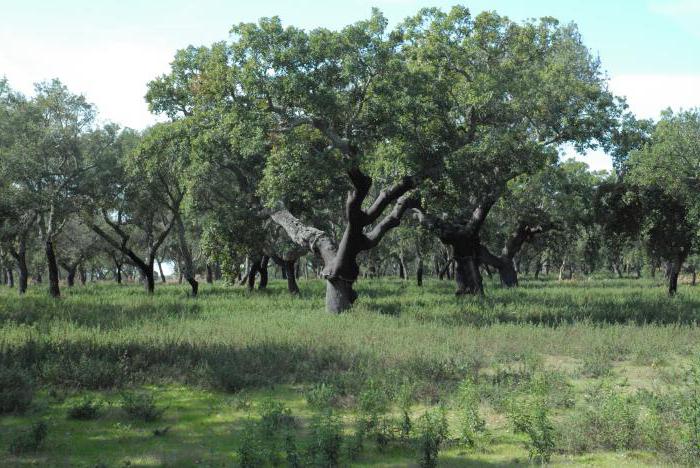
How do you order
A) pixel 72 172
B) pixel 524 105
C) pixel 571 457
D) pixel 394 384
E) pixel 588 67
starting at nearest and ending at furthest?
pixel 571 457 → pixel 394 384 → pixel 524 105 → pixel 72 172 → pixel 588 67

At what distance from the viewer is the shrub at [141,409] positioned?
7871 mm

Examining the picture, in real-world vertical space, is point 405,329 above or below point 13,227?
below

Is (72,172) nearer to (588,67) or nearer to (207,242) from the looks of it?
(207,242)

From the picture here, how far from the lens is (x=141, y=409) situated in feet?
25.9

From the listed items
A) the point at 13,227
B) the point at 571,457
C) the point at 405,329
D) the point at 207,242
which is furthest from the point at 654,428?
the point at 13,227

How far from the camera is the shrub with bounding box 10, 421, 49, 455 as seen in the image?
21.2 feet

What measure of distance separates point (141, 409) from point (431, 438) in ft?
13.7

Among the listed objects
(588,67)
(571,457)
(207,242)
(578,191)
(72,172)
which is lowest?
(571,457)

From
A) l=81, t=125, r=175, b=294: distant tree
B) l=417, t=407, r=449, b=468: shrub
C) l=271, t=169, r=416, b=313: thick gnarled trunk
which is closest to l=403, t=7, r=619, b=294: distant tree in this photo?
l=271, t=169, r=416, b=313: thick gnarled trunk

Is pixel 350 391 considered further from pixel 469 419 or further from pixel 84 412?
pixel 84 412

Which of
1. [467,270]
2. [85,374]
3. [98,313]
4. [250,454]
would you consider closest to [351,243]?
[98,313]

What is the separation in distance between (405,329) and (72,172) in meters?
22.9

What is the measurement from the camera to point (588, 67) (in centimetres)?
3209

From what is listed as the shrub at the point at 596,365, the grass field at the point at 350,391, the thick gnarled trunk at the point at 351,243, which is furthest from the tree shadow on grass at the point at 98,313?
the shrub at the point at 596,365
